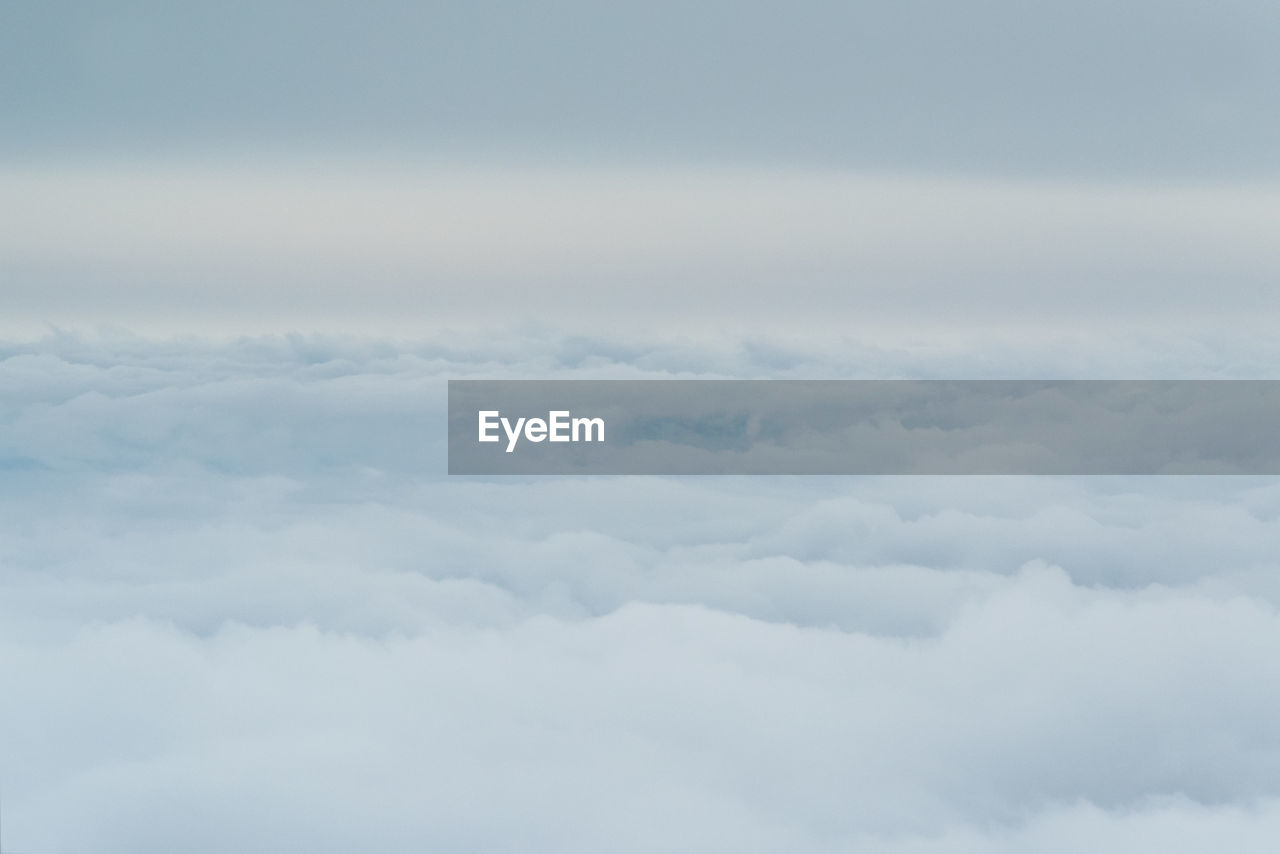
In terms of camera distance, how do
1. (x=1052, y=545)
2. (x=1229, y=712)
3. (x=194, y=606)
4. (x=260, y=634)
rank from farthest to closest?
(x=1052, y=545) → (x=194, y=606) → (x=260, y=634) → (x=1229, y=712)

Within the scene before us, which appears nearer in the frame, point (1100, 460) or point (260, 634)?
point (260, 634)

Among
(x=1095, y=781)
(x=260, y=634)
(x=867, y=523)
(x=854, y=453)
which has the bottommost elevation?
(x=1095, y=781)

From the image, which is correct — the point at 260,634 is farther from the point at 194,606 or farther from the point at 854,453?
the point at 854,453

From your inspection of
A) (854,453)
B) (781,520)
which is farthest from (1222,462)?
(781,520)

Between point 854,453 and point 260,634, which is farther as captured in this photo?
point 854,453

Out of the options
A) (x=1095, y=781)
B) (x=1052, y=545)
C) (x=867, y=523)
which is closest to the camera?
(x=1095, y=781)

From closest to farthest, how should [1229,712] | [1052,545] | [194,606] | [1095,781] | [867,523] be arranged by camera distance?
[1095,781] → [1229,712] → [194,606] → [1052,545] → [867,523]

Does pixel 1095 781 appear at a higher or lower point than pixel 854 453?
lower

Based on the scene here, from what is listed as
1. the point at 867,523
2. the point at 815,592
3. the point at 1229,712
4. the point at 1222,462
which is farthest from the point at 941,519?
the point at 1229,712

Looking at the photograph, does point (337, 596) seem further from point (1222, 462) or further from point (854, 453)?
point (1222, 462)
